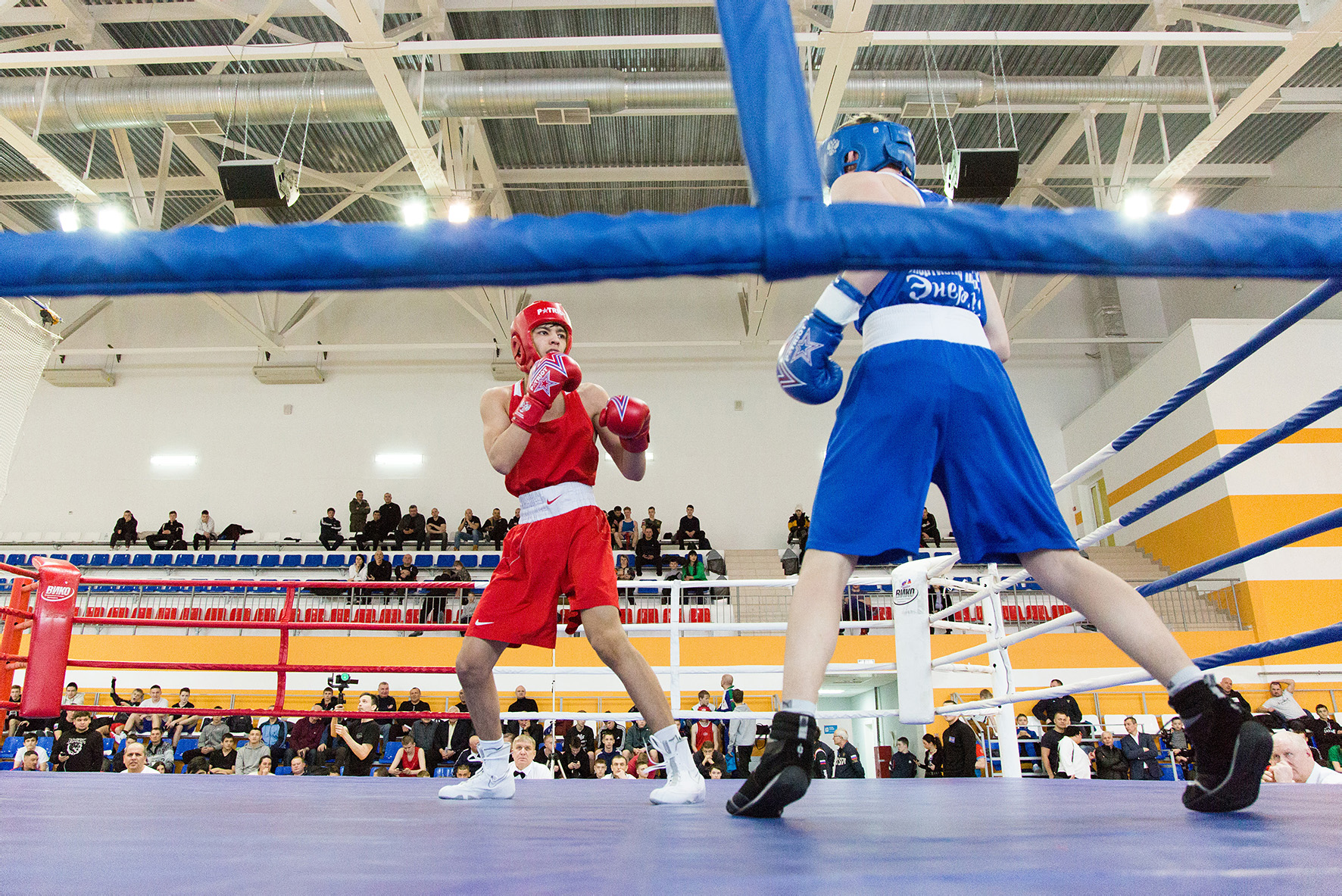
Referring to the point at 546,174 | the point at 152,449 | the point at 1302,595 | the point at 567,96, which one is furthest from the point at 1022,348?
the point at 152,449

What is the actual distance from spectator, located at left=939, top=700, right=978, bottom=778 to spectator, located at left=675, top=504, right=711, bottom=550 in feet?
18.9

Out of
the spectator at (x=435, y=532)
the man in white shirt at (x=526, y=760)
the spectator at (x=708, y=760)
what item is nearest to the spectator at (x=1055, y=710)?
the spectator at (x=708, y=760)

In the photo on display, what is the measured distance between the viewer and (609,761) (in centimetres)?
622

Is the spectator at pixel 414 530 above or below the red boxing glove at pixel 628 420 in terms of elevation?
above

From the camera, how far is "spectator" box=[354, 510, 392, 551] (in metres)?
12.1

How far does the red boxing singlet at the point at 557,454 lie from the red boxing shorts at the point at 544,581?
0.10 metres

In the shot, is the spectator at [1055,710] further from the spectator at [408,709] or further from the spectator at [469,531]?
the spectator at [469,531]

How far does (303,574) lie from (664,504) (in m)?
5.23

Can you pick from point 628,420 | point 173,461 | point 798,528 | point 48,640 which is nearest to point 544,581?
point 628,420

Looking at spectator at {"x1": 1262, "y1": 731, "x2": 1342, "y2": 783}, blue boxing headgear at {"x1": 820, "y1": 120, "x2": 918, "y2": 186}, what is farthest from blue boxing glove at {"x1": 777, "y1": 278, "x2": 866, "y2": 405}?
spectator at {"x1": 1262, "y1": 731, "x2": 1342, "y2": 783}

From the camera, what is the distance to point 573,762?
19.7 ft

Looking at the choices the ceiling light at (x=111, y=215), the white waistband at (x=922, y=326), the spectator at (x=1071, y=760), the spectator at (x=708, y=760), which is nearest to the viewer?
the white waistband at (x=922, y=326)

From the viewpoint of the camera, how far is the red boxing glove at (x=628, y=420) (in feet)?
6.27

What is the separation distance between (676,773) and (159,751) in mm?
6307
